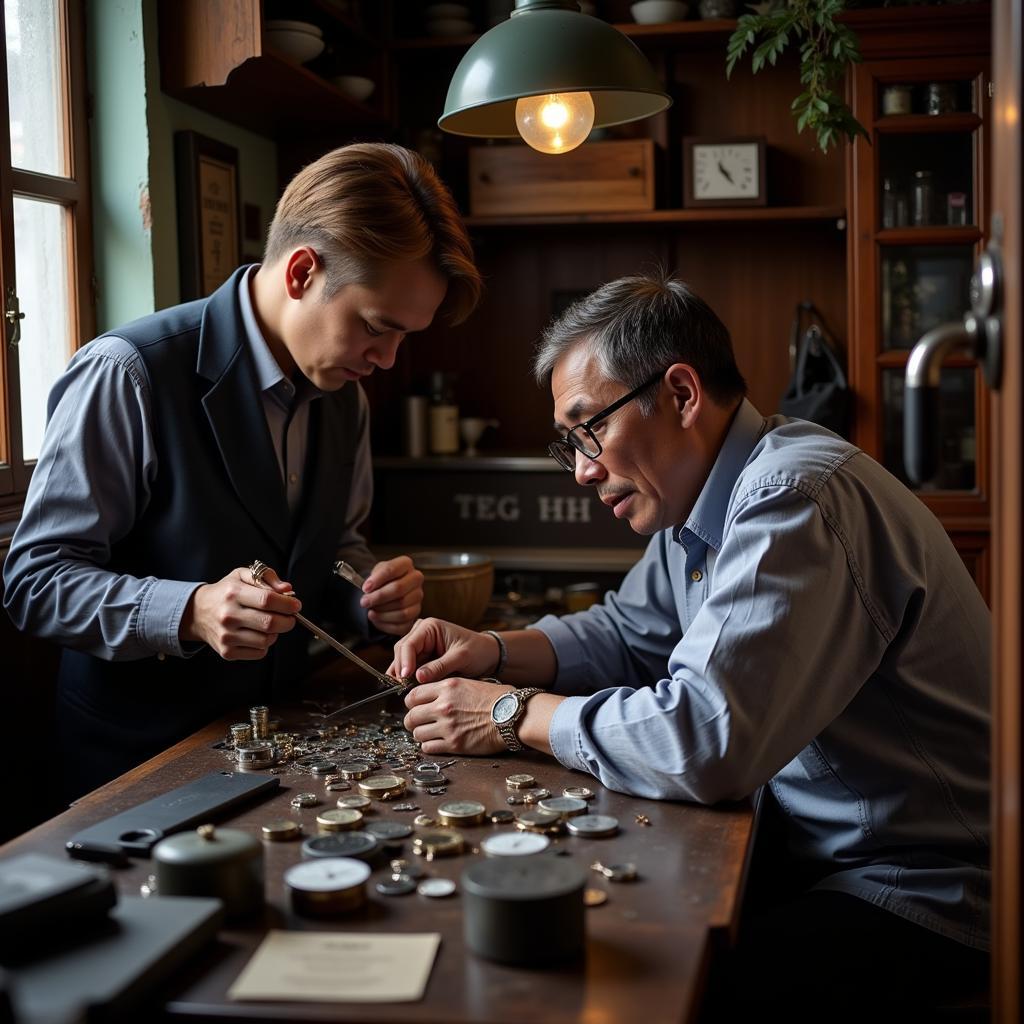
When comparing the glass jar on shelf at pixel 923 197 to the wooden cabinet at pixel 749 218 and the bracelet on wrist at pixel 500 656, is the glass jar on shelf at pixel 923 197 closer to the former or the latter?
the wooden cabinet at pixel 749 218

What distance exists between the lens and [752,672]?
1.54 meters

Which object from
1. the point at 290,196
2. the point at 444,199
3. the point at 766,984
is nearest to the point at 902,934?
the point at 766,984

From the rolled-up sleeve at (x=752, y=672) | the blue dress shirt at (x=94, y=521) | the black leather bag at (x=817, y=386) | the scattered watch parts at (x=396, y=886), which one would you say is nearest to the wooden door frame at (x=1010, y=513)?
the rolled-up sleeve at (x=752, y=672)

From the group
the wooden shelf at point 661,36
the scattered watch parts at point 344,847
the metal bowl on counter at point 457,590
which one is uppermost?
the wooden shelf at point 661,36

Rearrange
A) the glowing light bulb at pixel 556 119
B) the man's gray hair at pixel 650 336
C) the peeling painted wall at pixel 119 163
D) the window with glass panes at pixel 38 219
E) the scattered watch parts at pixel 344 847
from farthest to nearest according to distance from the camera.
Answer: the peeling painted wall at pixel 119 163 < the window with glass panes at pixel 38 219 < the glowing light bulb at pixel 556 119 < the man's gray hair at pixel 650 336 < the scattered watch parts at pixel 344 847

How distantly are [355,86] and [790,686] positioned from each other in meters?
2.82

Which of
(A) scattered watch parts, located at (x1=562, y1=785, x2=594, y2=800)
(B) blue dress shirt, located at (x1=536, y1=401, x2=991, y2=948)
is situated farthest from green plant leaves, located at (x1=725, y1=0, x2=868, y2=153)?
(A) scattered watch parts, located at (x1=562, y1=785, x2=594, y2=800)

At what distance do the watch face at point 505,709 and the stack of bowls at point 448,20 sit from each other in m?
2.96

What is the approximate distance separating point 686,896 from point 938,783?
1.84ft

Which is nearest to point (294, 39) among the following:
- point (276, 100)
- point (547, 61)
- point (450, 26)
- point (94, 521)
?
point (276, 100)

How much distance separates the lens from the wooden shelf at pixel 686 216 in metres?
3.97

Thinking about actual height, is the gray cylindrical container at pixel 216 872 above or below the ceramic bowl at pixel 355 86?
A: below

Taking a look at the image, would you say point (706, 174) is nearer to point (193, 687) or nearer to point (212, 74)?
point (212, 74)

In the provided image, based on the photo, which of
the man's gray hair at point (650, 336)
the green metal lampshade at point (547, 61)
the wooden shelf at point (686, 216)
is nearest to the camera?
the man's gray hair at point (650, 336)
